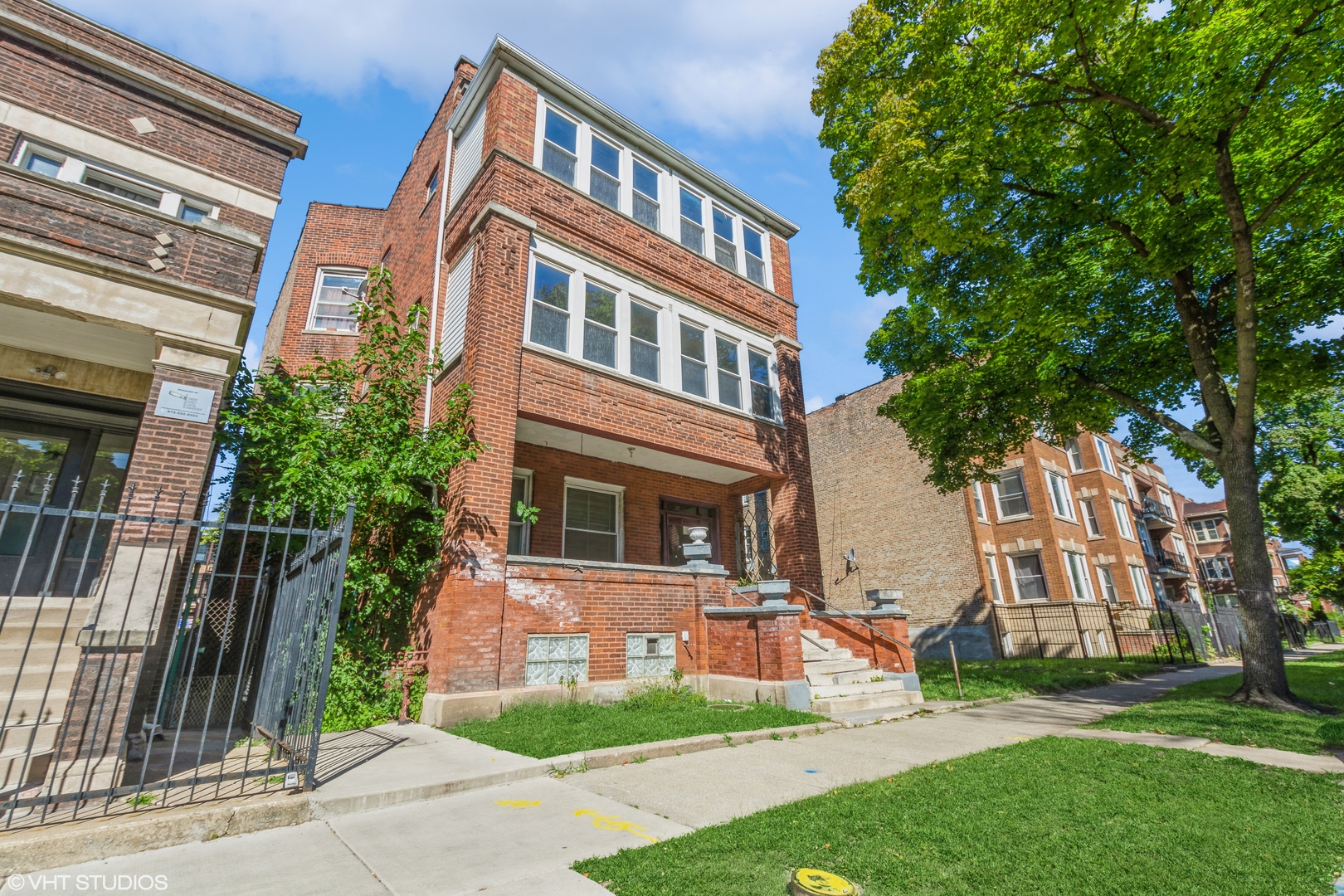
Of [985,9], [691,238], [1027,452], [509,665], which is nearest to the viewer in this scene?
[509,665]

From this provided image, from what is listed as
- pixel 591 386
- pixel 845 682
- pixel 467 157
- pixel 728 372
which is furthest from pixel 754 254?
pixel 845 682

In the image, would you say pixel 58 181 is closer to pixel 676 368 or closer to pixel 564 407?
pixel 564 407

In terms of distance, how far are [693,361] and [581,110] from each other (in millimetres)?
5654

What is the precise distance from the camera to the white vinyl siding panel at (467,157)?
1146 centimetres

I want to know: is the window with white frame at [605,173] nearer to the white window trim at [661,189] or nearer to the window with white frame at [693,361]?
the white window trim at [661,189]

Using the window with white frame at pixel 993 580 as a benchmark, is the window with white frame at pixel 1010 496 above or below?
above

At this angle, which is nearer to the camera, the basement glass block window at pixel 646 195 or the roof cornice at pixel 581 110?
the roof cornice at pixel 581 110

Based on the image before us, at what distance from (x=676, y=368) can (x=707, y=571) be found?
4109mm

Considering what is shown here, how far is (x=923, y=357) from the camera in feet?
48.9

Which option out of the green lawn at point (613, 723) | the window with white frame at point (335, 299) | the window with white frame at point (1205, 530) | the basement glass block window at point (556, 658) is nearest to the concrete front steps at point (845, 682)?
the green lawn at point (613, 723)

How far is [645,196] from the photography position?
12.9 m

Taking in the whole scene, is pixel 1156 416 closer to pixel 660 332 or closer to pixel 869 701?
pixel 869 701

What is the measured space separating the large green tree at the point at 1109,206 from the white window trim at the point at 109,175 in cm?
1128

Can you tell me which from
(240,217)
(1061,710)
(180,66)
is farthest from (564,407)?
(1061,710)
